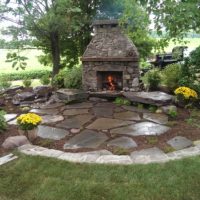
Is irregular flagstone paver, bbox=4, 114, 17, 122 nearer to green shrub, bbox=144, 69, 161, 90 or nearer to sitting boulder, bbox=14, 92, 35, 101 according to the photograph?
sitting boulder, bbox=14, 92, 35, 101

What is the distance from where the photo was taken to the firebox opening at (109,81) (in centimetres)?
802

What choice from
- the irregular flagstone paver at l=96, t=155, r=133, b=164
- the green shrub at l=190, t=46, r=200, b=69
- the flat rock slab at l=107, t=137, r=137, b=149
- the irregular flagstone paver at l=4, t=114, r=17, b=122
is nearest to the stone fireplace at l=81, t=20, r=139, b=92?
the green shrub at l=190, t=46, r=200, b=69

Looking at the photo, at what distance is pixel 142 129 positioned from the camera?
16.8 ft

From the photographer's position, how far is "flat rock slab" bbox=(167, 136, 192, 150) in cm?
430

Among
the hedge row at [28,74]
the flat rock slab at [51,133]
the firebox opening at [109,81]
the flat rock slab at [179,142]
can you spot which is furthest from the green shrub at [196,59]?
the hedge row at [28,74]

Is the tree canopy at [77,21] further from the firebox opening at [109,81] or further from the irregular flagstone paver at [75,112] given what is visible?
the irregular flagstone paver at [75,112]

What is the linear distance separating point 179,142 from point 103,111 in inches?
93.7

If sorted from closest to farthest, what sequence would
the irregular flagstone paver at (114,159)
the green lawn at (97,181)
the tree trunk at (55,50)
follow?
the green lawn at (97,181)
the irregular flagstone paver at (114,159)
the tree trunk at (55,50)

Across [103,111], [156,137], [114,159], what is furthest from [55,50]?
[114,159]

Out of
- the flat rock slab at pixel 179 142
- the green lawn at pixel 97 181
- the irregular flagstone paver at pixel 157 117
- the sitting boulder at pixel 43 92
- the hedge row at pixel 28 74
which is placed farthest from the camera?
the hedge row at pixel 28 74

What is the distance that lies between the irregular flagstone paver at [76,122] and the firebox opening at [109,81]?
211 centimetres

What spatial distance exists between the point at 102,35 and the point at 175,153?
4.83m

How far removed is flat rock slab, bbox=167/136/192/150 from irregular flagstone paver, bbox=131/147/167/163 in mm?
322

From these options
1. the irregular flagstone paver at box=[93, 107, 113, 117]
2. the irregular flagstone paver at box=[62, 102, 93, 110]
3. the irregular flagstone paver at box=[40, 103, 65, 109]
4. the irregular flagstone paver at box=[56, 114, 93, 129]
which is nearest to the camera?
the irregular flagstone paver at box=[56, 114, 93, 129]
